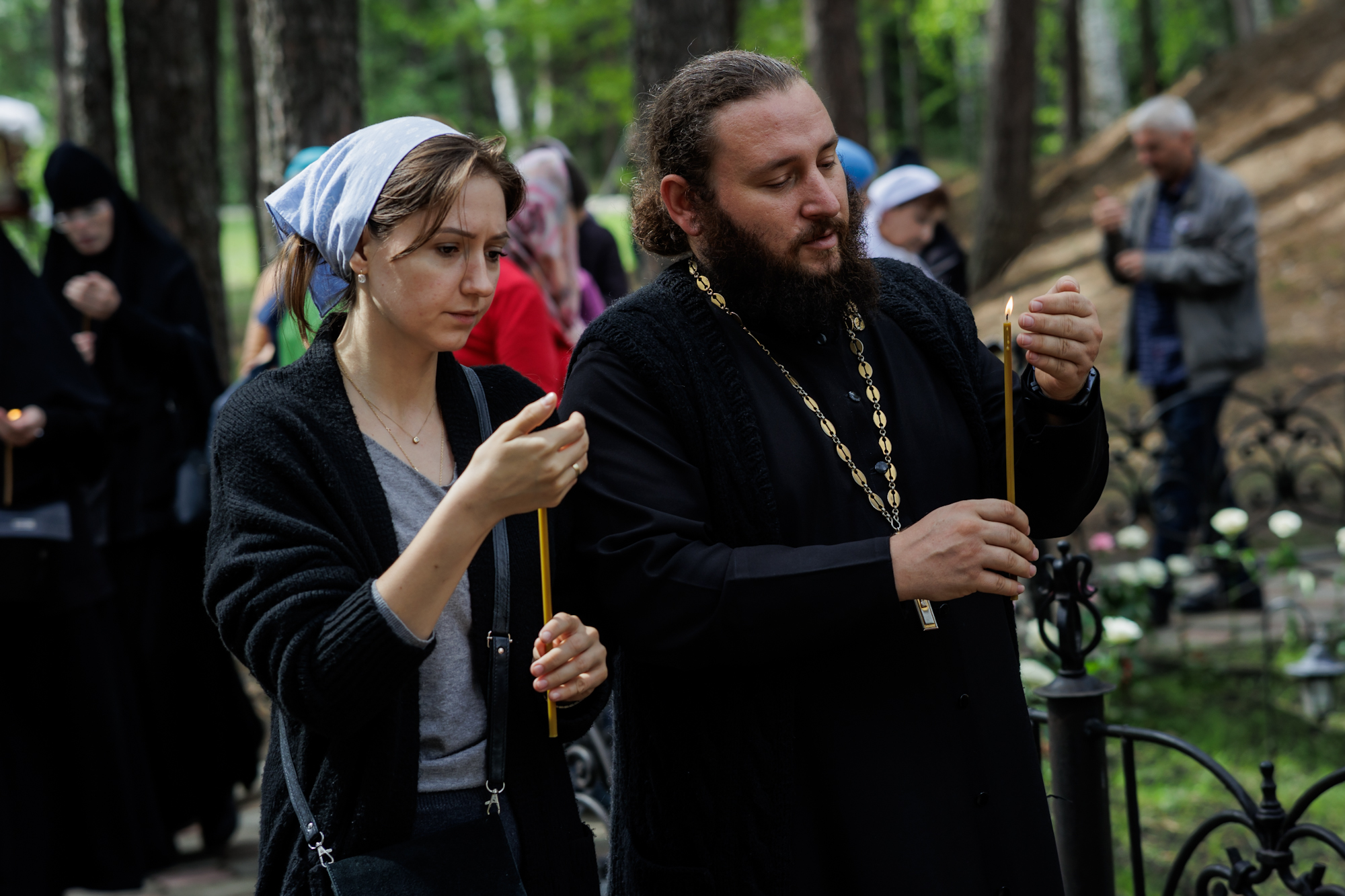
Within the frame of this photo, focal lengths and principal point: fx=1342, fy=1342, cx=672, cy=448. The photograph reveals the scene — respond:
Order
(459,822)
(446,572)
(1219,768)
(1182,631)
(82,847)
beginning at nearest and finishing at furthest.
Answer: (446,572) < (459,822) < (1219,768) < (82,847) < (1182,631)

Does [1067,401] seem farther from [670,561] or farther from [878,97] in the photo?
[878,97]

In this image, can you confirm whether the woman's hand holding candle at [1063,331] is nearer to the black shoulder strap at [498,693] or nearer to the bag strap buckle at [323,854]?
the black shoulder strap at [498,693]

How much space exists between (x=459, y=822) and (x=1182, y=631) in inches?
186

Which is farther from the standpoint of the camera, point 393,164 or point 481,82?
point 481,82

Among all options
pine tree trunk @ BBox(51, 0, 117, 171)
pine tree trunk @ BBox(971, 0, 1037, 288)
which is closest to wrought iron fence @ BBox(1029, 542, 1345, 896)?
pine tree trunk @ BBox(51, 0, 117, 171)

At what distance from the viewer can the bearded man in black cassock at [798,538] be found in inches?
77.2

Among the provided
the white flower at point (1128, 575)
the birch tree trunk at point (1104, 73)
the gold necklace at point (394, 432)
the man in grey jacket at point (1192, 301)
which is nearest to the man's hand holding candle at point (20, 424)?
the gold necklace at point (394, 432)

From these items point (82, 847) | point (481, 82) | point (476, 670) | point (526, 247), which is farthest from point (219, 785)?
point (481, 82)

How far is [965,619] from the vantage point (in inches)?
84.6

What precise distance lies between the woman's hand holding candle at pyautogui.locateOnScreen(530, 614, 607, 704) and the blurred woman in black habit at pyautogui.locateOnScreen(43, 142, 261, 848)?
3.26 m

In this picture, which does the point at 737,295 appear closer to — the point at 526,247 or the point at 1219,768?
the point at 1219,768

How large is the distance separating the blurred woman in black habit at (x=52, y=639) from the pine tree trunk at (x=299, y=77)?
6.57 feet

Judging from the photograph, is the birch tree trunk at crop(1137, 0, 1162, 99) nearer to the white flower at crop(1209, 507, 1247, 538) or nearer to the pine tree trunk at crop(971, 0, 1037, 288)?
the pine tree trunk at crop(971, 0, 1037, 288)

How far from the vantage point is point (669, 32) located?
6.71 m
